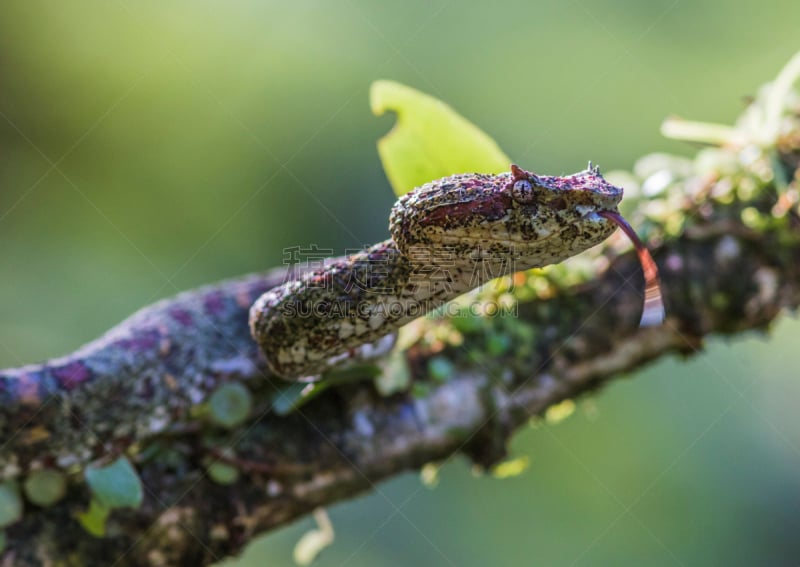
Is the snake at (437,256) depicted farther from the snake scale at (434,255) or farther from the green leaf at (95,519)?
the green leaf at (95,519)

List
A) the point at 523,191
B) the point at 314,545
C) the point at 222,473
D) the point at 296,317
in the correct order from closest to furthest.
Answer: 1. the point at 523,191
2. the point at 296,317
3. the point at 222,473
4. the point at 314,545

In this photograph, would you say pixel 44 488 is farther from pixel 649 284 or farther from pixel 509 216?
pixel 649 284

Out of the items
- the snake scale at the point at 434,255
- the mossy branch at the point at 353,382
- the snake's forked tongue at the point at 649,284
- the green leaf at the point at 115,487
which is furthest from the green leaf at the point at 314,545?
the snake's forked tongue at the point at 649,284

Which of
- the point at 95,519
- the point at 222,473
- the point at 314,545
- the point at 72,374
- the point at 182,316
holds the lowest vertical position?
the point at 314,545

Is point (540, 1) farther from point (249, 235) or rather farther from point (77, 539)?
point (77, 539)

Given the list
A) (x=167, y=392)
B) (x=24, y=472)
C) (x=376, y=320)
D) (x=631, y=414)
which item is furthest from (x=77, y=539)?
(x=631, y=414)

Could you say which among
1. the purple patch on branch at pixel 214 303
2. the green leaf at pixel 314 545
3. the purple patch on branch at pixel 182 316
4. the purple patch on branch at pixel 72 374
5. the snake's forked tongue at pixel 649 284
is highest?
the purple patch on branch at pixel 72 374

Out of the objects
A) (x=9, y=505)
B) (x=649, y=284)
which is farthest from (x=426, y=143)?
(x=9, y=505)
